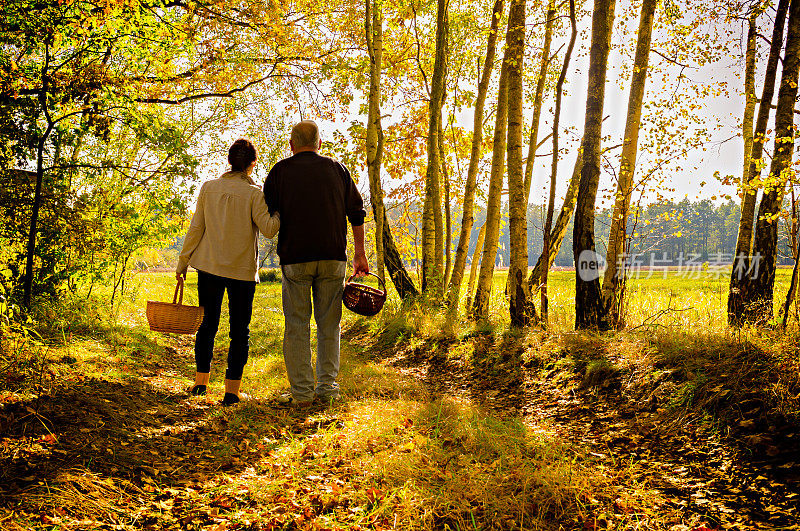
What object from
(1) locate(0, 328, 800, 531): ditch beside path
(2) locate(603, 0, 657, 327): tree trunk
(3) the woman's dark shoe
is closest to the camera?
(1) locate(0, 328, 800, 531): ditch beside path

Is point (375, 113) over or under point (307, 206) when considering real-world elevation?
over

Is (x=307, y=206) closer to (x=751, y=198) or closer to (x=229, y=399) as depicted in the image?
(x=229, y=399)

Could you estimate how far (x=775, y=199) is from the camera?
651 cm

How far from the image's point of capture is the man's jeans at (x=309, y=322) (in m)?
4.59

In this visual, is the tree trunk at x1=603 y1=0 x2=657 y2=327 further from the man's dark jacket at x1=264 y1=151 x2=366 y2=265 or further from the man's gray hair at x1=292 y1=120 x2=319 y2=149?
the man's gray hair at x1=292 y1=120 x2=319 y2=149

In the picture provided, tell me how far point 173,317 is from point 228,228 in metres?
0.91

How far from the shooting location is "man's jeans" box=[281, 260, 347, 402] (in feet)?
15.1

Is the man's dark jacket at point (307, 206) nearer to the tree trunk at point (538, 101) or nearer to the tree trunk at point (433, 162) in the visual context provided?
the tree trunk at point (433, 162)

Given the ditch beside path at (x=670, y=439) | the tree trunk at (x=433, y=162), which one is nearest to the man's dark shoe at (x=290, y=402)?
the ditch beside path at (x=670, y=439)

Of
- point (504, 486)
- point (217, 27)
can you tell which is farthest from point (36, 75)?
point (217, 27)

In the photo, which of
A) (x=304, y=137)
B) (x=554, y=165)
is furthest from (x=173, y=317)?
(x=554, y=165)

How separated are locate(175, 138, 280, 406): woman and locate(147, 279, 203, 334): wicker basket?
0.58ft

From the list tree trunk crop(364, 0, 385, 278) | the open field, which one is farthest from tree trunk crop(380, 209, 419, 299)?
the open field

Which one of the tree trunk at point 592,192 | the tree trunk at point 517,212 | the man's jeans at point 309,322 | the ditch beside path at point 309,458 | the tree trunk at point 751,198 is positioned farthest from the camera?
the tree trunk at point 517,212
